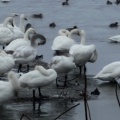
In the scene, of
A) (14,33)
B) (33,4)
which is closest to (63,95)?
(14,33)

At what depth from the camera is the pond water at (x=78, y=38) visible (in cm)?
1198

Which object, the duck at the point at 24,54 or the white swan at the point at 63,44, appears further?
the white swan at the point at 63,44

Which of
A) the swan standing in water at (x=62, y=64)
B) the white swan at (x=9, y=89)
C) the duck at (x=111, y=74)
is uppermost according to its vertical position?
the white swan at (x=9, y=89)

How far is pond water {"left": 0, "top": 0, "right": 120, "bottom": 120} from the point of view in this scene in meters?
12.0

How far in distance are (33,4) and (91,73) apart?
21252mm

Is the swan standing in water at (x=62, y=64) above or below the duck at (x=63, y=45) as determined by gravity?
above

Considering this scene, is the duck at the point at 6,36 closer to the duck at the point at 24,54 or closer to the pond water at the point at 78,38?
the pond water at the point at 78,38

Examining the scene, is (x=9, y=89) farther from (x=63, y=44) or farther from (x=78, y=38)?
(x=78, y=38)

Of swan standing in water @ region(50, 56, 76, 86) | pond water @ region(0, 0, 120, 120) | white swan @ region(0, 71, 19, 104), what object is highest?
white swan @ region(0, 71, 19, 104)

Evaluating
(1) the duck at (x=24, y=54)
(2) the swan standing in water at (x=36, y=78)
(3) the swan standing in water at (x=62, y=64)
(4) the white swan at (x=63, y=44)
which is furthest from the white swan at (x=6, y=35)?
(2) the swan standing in water at (x=36, y=78)

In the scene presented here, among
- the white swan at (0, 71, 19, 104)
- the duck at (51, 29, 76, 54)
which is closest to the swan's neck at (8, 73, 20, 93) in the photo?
the white swan at (0, 71, 19, 104)

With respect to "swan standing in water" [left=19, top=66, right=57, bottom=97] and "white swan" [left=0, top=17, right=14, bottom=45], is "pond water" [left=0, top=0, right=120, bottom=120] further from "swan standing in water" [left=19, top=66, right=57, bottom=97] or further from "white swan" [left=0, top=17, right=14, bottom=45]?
"white swan" [left=0, top=17, right=14, bottom=45]

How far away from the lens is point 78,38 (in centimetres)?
2322

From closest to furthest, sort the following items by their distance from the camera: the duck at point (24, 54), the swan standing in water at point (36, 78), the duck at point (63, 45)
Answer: the swan standing in water at point (36, 78), the duck at point (24, 54), the duck at point (63, 45)
